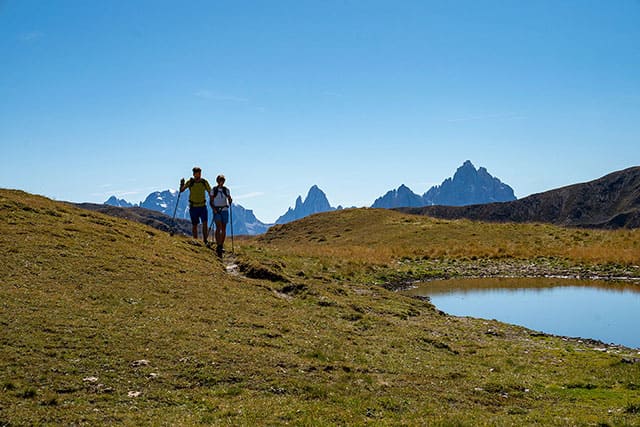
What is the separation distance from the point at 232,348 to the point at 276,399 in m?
3.54

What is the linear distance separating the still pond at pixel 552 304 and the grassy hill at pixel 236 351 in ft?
10.7

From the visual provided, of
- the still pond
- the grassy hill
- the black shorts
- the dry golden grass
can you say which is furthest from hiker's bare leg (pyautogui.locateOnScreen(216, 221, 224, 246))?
the dry golden grass

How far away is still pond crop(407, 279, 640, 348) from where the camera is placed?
25.0m

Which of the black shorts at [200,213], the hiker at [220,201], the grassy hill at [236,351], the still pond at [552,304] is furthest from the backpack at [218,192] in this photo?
the still pond at [552,304]

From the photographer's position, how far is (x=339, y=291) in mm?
28547

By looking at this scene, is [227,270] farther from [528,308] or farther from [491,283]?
[491,283]

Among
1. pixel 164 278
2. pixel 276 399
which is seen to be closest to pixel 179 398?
pixel 276 399

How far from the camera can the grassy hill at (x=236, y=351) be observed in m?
11.8

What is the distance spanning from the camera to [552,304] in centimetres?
3086

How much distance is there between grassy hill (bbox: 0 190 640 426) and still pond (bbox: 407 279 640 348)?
3.28 meters

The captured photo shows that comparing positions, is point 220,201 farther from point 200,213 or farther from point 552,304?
point 552,304

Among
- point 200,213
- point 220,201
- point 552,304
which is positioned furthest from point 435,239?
point 220,201

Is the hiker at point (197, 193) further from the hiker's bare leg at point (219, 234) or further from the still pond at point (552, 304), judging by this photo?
the still pond at point (552, 304)

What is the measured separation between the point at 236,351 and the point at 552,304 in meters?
22.6
